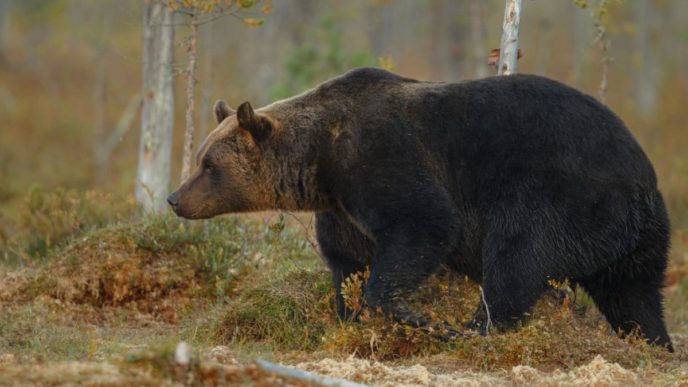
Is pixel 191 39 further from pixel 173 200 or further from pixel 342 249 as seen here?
pixel 342 249

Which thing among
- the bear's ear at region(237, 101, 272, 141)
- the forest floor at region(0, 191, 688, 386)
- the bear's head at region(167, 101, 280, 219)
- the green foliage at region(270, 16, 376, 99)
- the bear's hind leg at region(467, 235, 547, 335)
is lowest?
the forest floor at region(0, 191, 688, 386)

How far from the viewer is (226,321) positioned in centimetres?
733

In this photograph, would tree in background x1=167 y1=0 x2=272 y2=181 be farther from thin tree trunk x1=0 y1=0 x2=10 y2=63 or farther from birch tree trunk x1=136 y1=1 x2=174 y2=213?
thin tree trunk x1=0 y1=0 x2=10 y2=63

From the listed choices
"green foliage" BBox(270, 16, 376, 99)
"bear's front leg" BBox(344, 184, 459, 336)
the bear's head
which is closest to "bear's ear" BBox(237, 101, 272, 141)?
the bear's head

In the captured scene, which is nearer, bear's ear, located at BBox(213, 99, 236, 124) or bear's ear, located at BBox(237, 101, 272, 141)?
bear's ear, located at BBox(237, 101, 272, 141)

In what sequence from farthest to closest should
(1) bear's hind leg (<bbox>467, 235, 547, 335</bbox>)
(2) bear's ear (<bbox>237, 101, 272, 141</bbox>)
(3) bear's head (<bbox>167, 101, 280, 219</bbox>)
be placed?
(3) bear's head (<bbox>167, 101, 280, 219</bbox>), (2) bear's ear (<bbox>237, 101, 272, 141</bbox>), (1) bear's hind leg (<bbox>467, 235, 547, 335</bbox>)

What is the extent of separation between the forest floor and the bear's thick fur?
33 cm

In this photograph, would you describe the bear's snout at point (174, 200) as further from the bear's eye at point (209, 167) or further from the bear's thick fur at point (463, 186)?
the bear's eye at point (209, 167)

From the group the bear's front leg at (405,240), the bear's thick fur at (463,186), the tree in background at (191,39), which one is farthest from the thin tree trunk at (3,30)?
the bear's front leg at (405,240)

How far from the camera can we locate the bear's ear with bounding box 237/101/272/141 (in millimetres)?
6996

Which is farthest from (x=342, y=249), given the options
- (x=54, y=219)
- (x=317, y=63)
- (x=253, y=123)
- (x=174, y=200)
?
(x=317, y=63)

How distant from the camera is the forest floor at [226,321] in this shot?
540cm

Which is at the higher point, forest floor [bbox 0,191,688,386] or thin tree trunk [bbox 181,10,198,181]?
thin tree trunk [bbox 181,10,198,181]

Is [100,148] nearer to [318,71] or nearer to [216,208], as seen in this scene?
[318,71]
